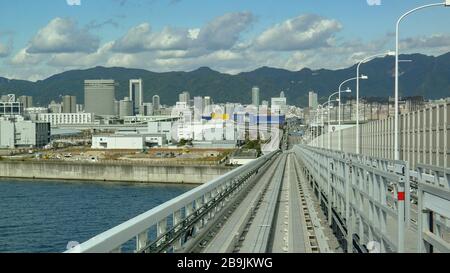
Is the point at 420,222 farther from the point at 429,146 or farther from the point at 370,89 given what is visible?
the point at 370,89

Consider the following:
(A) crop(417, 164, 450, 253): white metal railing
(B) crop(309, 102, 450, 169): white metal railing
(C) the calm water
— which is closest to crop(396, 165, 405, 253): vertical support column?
(A) crop(417, 164, 450, 253): white metal railing

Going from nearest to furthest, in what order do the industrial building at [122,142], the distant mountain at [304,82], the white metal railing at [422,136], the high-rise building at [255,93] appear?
the white metal railing at [422,136] < the distant mountain at [304,82] < the industrial building at [122,142] < the high-rise building at [255,93]

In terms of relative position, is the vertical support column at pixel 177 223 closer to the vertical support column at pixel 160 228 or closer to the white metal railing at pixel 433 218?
the vertical support column at pixel 160 228

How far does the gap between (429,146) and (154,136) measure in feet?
391

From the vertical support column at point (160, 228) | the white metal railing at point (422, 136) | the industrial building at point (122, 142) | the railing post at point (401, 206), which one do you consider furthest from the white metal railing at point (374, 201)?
the industrial building at point (122, 142)

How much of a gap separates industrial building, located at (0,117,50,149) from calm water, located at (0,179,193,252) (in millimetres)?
75150

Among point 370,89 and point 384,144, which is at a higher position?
point 370,89

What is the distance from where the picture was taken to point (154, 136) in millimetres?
135750

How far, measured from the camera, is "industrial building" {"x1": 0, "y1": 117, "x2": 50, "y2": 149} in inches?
5335

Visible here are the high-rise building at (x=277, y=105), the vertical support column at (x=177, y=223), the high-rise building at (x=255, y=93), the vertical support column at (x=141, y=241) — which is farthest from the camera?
the high-rise building at (x=277, y=105)

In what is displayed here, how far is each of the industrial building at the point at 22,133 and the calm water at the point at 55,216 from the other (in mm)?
75150

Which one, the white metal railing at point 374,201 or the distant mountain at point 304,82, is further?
the distant mountain at point 304,82

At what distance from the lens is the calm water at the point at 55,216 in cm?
2692
